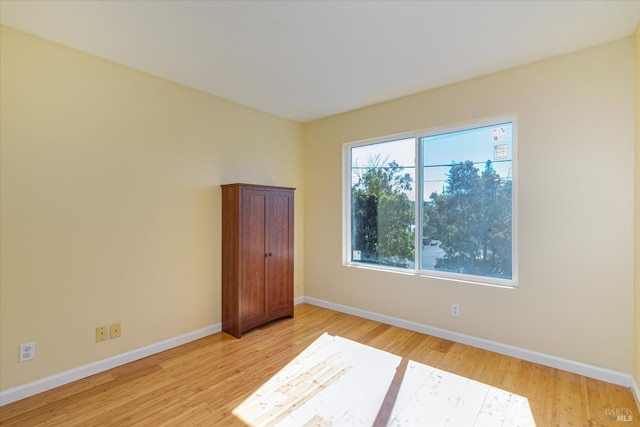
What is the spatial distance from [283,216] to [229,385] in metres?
1.93

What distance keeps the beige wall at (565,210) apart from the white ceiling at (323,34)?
221 mm

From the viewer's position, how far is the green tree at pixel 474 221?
291cm

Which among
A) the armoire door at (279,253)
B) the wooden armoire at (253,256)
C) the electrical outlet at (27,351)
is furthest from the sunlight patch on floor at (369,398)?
the electrical outlet at (27,351)

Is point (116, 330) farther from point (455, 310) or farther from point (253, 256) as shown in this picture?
point (455, 310)

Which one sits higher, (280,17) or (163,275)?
(280,17)

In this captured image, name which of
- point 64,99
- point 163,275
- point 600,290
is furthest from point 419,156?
point 64,99

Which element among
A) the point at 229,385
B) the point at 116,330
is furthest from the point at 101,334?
the point at 229,385

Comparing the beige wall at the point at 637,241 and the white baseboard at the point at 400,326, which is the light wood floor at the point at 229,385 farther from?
the beige wall at the point at 637,241

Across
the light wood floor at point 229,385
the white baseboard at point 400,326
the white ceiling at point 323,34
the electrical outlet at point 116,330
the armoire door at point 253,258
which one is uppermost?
the white ceiling at point 323,34

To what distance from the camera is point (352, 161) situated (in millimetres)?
4156

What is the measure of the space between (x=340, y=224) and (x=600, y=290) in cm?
264

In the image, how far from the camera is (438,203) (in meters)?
3.34

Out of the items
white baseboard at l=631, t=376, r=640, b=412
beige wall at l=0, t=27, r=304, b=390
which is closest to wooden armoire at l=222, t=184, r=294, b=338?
beige wall at l=0, t=27, r=304, b=390

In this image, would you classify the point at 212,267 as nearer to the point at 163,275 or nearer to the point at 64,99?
the point at 163,275
